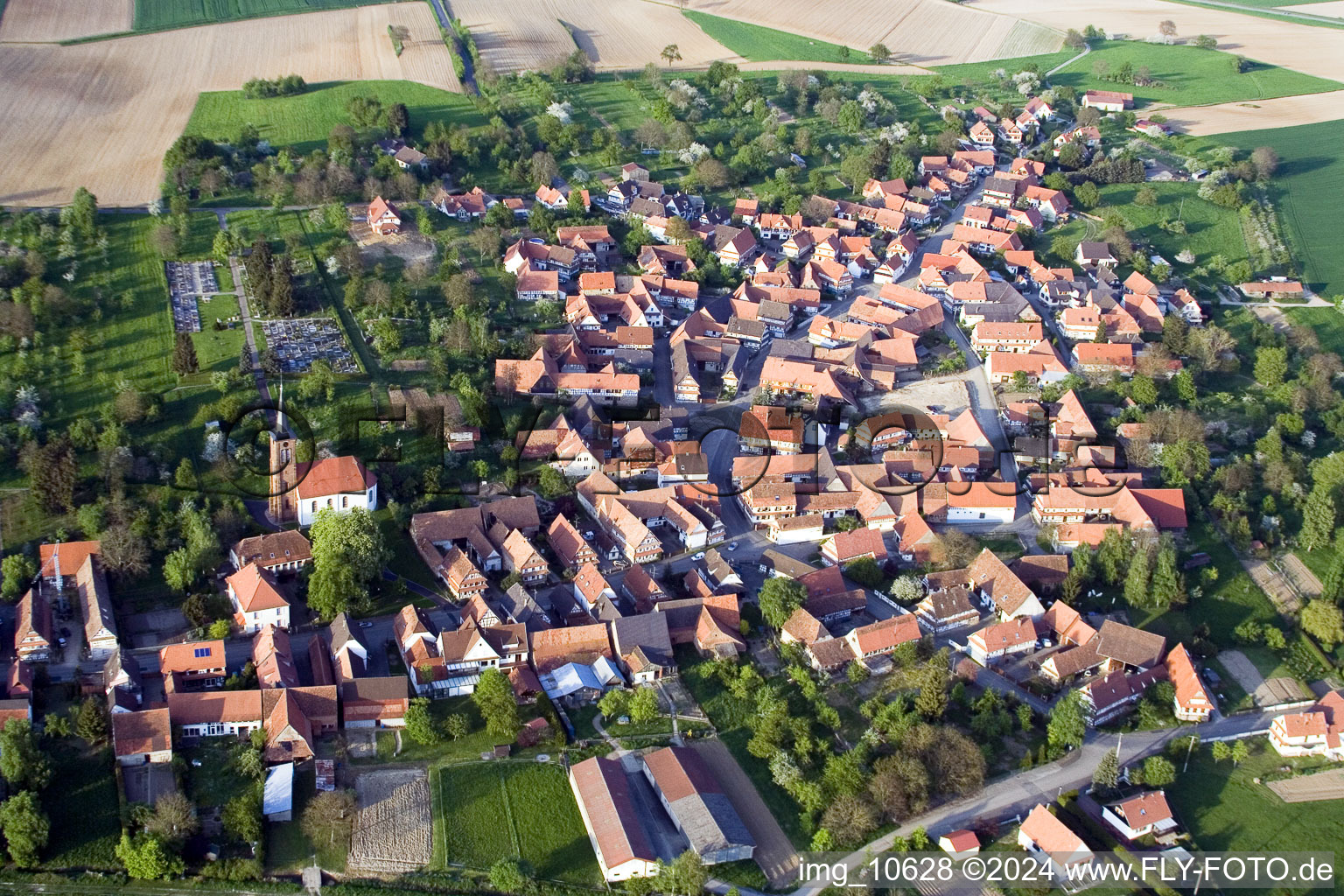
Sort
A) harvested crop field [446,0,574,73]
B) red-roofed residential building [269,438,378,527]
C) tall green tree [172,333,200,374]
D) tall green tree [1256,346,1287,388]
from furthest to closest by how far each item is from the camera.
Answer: harvested crop field [446,0,574,73] < tall green tree [1256,346,1287,388] < tall green tree [172,333,200,374] < red-roofed residential building [269,438,378,527]

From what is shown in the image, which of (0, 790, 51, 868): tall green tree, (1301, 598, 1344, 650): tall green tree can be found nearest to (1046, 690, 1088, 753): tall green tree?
(1301, 598, 1344, 650): tall green tree

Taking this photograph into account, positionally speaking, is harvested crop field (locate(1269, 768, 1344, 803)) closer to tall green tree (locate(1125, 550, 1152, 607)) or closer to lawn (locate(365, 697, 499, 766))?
tall green tree (locate(1125, 550, 1152, 607))

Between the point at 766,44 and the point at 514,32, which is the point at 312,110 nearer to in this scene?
the point at 514,32

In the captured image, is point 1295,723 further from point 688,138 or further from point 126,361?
point 688,138

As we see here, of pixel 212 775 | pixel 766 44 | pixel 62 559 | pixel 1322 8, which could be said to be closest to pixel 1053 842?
pixel 212 775

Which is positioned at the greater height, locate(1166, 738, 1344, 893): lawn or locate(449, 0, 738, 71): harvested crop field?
locate(449, 0, 738, 71): harvested crop field

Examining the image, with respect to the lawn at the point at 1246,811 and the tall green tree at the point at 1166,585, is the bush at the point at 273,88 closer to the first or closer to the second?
the tall green tree at the point at 1166,585

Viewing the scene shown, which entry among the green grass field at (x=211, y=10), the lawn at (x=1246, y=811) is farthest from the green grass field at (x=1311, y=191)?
the green grass field at (x=211, y=10)

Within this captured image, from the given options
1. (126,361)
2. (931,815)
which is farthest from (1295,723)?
(126,361)
